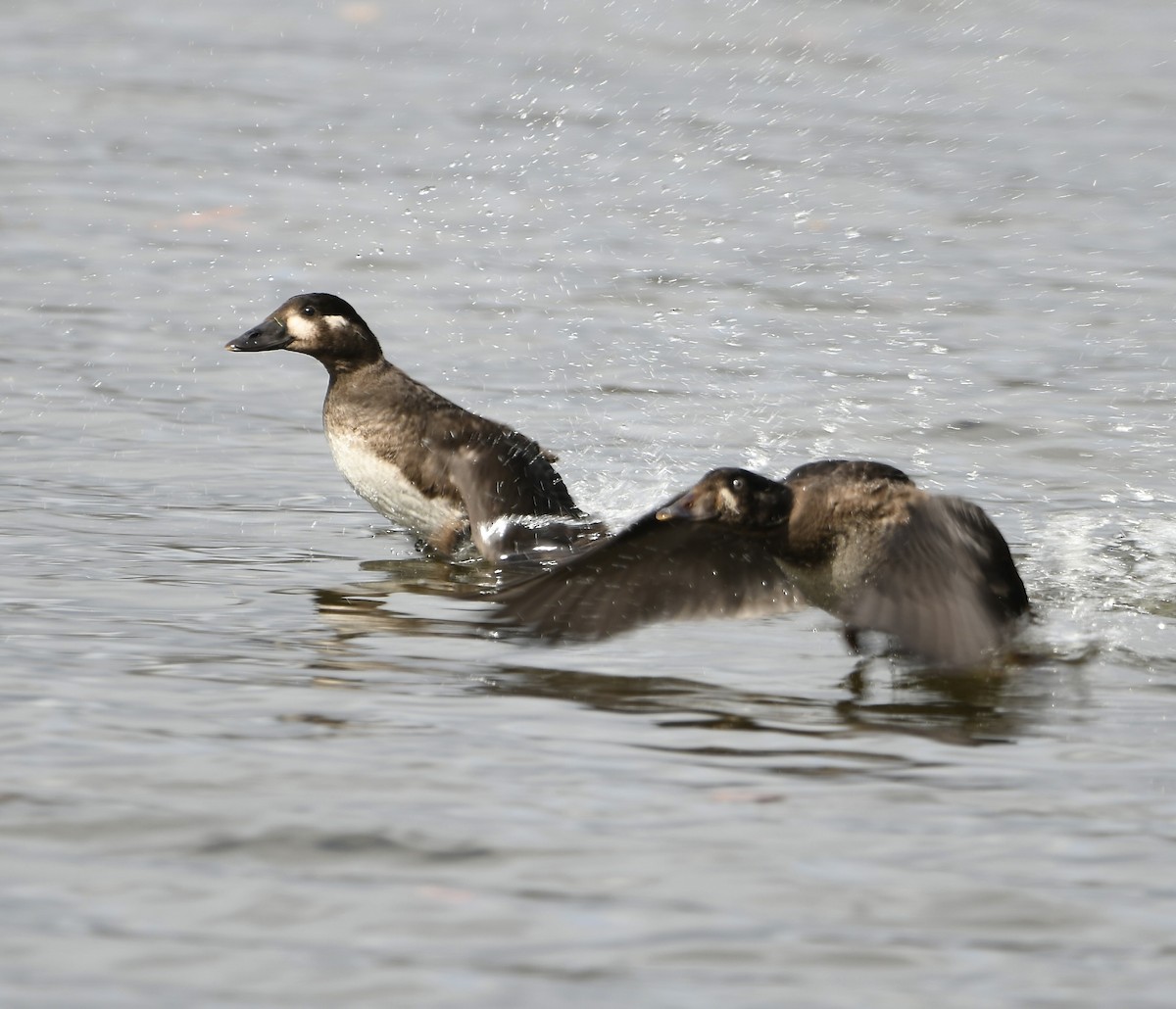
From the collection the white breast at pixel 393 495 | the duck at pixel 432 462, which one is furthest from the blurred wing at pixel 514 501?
the white breast at pixel 393 495

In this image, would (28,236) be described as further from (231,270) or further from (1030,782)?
(1030,782)

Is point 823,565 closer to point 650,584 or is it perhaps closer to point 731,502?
point 731,502

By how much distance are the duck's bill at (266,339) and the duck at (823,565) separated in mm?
2427

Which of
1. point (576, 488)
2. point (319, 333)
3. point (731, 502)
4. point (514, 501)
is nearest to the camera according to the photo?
point (731, 502)

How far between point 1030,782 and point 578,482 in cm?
414

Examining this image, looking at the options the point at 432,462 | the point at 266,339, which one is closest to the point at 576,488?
the point at 432,462

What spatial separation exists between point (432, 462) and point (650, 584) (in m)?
1.76

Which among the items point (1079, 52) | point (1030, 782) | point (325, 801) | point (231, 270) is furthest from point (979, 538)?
point (1079, 52)

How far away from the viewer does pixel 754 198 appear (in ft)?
47.0

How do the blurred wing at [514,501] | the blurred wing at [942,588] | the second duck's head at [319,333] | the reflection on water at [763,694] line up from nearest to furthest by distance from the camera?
the reflection on water at [763,694] < the blurred wing at [942,588] < the blurred wing at [514,501] < the second duck's head at [319,333]

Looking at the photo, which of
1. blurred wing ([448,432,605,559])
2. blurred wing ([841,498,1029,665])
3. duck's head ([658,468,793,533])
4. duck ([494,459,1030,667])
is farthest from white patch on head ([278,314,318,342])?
blurred wing ([841,498,1029,665])

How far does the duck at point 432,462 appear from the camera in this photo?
7527 millimetres

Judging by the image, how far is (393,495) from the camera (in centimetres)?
766

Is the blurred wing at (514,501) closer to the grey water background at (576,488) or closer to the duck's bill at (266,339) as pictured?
the grey water background at (576,488)
